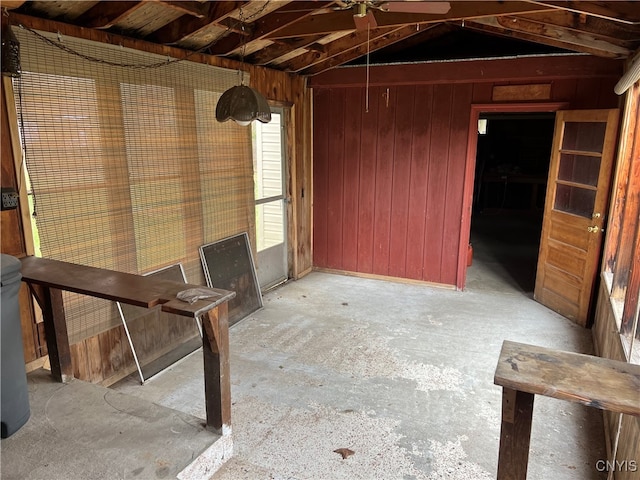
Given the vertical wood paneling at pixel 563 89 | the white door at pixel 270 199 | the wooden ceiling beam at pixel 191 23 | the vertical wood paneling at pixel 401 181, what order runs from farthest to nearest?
the vertical wood paneling at pixel 401 181 < the white door at pixel 270 199 < the vertical wood paneling at pixel 563 89 < the wooden ceiling beam at pixel 191 23

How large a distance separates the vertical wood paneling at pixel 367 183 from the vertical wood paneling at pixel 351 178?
0.17ft

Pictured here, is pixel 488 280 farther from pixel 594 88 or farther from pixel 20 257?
pixel 20 257

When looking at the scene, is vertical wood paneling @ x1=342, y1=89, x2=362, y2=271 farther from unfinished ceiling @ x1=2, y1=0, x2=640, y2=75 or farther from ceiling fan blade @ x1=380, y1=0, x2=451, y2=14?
ceiling fan blade @ x1=380, y1=0, x2=451, y2=14

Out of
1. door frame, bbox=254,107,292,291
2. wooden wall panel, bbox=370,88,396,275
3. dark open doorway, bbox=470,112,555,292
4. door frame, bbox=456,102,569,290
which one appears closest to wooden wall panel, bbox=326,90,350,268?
wooden wall panel, bbox=370,88,396,275

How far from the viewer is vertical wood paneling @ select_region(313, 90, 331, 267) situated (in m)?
A: 5.50

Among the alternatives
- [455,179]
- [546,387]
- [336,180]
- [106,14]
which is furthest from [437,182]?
[546,387]

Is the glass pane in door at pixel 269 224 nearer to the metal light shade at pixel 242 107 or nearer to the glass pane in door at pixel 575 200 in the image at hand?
the metal light shade at pixel 242 107

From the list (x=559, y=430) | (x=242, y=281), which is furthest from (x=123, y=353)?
(x=559, y=430)

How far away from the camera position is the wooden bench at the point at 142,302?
205 cm

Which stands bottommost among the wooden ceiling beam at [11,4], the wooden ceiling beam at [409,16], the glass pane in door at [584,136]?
the glass pane in door at [584,136]

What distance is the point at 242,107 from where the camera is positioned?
9.63 ft

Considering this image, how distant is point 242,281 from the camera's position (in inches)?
174

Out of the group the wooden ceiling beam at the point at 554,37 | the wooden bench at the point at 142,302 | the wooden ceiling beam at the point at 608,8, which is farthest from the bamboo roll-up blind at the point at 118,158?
the wooden ceiling beam at the point at 608,8

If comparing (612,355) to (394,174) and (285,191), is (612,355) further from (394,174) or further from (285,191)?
(285,191)
